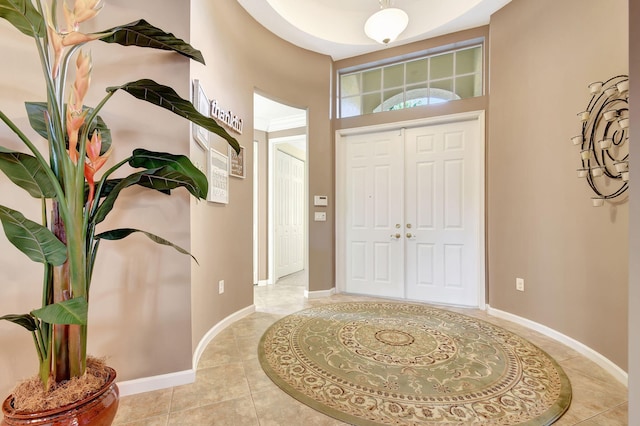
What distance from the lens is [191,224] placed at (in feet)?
6.12

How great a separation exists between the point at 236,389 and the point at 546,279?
2.75 meters

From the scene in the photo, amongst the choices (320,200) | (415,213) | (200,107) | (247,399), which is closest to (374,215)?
(415,213)

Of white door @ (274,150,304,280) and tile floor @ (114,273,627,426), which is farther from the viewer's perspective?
white door @ (274,150,304,280)

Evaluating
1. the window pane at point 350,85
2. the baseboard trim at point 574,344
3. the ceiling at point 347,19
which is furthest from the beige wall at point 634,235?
the window pane at point 350,85

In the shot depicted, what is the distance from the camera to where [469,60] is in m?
3.31

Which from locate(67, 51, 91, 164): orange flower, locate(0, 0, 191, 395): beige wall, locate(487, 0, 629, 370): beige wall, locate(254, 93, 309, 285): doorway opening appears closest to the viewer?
locate(67, 51, 91, 164): orange flower

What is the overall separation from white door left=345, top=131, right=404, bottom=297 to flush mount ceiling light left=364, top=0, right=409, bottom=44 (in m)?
1.18

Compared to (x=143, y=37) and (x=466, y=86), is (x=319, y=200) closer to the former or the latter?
(x=466, y=86)

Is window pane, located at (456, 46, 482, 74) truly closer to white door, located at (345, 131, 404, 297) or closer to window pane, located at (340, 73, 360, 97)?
white door, located at (345, 131, 404, 297)

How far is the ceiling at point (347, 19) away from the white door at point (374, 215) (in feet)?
3.88

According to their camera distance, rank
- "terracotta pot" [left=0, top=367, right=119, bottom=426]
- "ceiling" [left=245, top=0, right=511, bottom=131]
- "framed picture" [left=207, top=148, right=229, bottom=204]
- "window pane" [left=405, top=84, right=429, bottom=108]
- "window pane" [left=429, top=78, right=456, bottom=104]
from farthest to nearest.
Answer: "window pane" [left=405, top=84, right=429, bottom=108]
"window pane" [left=429, top=78, right=456, bottom=104]
"ceiling" [left=245, top=0, right=511, bottom=131]
"framed picture" [left=207, top=148, right=229, bottom=204]
"terracotta pot" [left=0, top=367, right=119, bottom=426]

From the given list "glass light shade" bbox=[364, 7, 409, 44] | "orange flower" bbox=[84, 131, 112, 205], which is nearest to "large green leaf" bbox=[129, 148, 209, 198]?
"orange flower" bbox=[84, 131, 112, 205]

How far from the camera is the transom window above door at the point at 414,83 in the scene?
3.31 meters

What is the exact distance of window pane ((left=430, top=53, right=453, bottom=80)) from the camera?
3.39 metres
